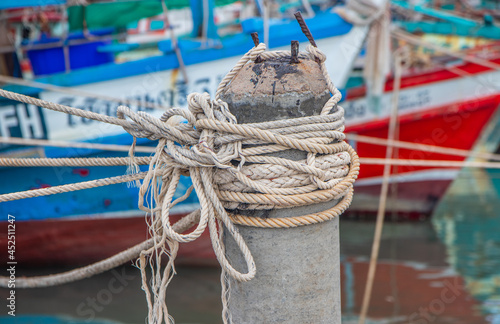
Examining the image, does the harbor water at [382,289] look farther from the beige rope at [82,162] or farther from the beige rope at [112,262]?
the beige rope at [82,162]

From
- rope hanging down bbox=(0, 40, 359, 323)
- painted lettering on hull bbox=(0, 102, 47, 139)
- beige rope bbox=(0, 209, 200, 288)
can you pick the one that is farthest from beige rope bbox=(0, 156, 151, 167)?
painted lettering on hull bbox=(0, 102, 47, 139)

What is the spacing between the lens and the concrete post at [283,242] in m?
1.44

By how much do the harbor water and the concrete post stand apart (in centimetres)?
278

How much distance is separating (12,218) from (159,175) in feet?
11.8

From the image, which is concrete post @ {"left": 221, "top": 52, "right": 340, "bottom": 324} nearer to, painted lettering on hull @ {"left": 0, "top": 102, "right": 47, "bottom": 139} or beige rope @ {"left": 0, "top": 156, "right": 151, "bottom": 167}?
beige rope @ {"left": 0, "top": 156, "right": 151, "bottom": 167}

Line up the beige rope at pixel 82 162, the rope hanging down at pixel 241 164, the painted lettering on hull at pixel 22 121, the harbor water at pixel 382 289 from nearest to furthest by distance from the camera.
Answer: the rope hanging down at pixel 241 164 < the beige rope at pixel 82 162 < the harbor water at pixel 382 289 < the painted lettering on hull at pixel 22 121

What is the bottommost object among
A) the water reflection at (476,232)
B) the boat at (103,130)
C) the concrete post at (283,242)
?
the water reflection at (476,232)

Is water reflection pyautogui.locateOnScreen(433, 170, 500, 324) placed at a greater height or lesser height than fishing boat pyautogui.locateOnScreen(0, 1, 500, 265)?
lesser

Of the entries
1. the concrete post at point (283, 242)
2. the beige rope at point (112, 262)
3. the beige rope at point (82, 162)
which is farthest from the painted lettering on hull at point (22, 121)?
the concrete post at point (283, 242)

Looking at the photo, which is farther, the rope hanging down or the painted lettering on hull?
the painted lettering on hull

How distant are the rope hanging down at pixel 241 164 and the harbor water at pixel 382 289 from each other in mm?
2894

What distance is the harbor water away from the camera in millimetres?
4227

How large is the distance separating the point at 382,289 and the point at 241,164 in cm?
373

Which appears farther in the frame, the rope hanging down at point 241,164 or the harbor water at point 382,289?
the harbor water at point 382,289
